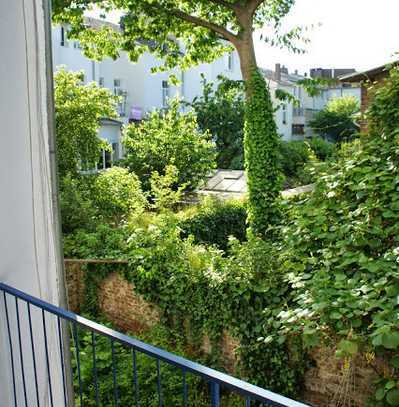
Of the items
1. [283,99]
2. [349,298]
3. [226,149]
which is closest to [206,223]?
[283,99]

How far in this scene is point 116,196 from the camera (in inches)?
420

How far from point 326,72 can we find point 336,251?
42.7 metres

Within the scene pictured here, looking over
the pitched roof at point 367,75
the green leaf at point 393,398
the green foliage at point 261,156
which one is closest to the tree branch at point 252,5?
the green foliage at point 261,156

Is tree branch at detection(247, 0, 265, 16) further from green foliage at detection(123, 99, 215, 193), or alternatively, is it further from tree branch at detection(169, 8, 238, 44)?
green foliage at detection(123, 99, 215, 193)

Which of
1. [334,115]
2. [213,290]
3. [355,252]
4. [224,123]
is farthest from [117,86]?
[355,252]

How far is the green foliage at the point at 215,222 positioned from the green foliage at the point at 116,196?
3.84ft

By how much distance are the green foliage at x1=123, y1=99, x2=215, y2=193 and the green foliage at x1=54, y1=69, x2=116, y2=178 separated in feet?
7.82

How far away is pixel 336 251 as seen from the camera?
5383 mm

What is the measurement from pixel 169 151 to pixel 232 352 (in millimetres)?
8780

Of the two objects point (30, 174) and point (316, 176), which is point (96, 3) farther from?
point (30, 174)

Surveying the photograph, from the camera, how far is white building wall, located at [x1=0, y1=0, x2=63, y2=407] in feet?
8.73

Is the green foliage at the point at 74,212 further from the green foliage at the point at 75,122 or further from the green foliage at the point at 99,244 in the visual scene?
the green foliage at the point at 75,122

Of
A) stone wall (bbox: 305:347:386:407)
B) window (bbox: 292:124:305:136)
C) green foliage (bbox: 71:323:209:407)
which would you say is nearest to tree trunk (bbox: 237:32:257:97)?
green foliage (bbox: 71:323:209:407)

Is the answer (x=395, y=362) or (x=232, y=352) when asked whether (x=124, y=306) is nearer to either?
(x=232, y=352)
